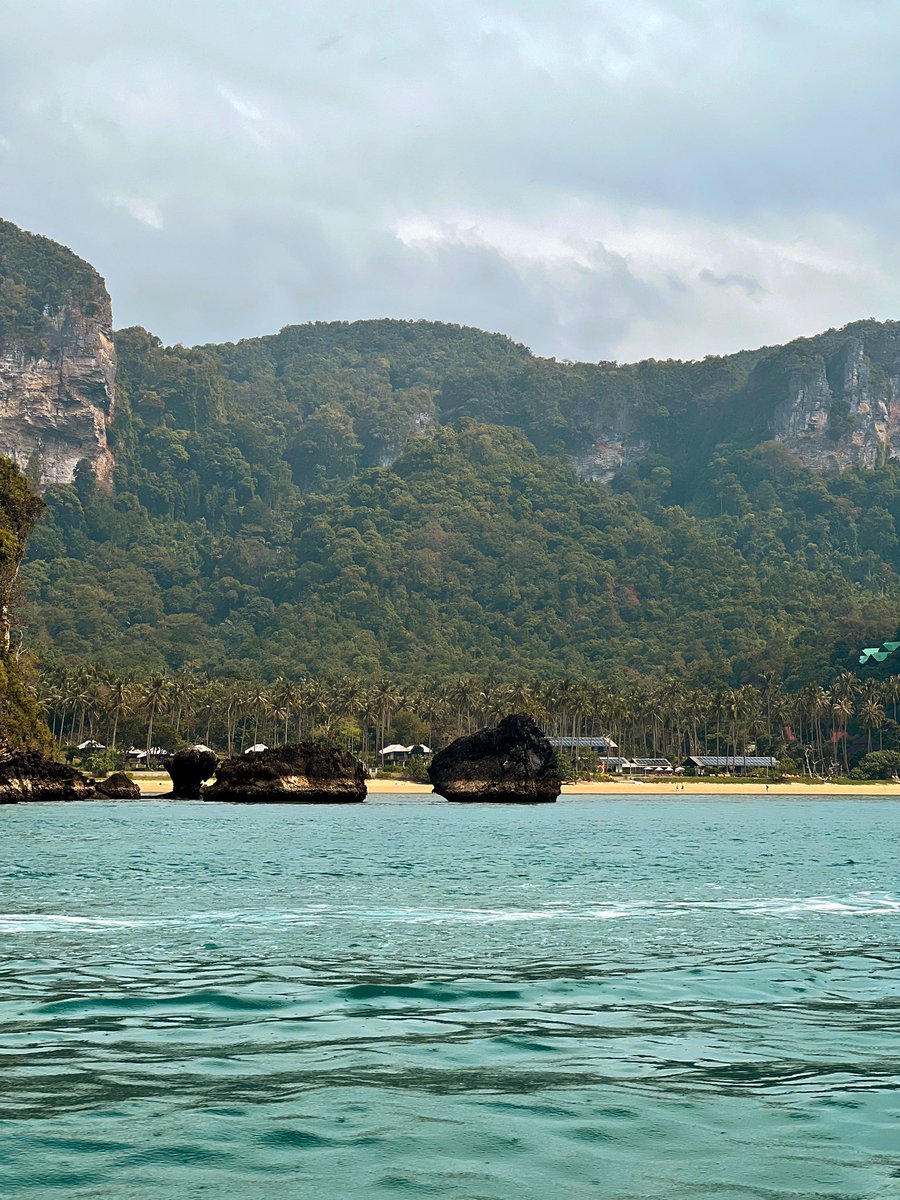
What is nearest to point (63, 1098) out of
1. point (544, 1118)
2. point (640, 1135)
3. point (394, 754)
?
point (544, 1118)

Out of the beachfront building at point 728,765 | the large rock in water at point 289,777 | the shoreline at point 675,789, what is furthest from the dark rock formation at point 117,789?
the beachfront building at point 728,765

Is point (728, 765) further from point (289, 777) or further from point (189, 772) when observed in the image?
point (289, 777)

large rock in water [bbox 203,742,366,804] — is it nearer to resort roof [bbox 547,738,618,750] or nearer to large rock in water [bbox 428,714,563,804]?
large rock in water [bbox 428,714,563,804]

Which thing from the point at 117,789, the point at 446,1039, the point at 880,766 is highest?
the point at 446,1039

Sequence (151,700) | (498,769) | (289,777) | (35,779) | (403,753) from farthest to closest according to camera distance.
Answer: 1. (403,753)
2. (151,700)
3. (498,769)
4. (289,777)
5. (35,779)

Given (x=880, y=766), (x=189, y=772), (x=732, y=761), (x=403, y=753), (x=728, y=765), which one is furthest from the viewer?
(x=732, y=761)

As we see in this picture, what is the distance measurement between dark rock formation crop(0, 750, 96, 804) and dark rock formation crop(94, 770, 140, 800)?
637cm

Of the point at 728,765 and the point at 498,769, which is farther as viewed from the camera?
the point at 728,765

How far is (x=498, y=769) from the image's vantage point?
112 m

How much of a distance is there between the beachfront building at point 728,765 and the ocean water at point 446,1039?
161850 mm

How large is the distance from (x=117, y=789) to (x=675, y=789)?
3213 inches

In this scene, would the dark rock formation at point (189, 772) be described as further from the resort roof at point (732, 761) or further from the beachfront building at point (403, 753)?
the resort roof at point (732, 761)

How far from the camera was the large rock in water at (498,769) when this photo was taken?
11025cm

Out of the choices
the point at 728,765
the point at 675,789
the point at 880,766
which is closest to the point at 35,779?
the point at 675,789
